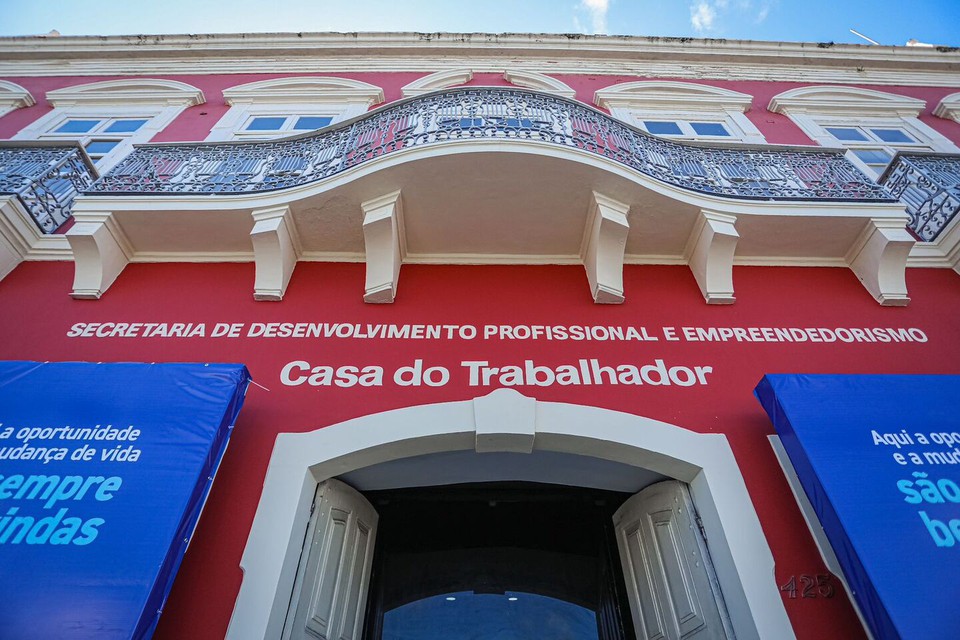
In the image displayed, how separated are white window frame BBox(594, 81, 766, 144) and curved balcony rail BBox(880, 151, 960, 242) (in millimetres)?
2146

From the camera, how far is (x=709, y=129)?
27.9 ft

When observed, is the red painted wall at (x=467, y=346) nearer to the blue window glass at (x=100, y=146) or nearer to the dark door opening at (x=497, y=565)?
the dark door opening at (x=497, y=565)

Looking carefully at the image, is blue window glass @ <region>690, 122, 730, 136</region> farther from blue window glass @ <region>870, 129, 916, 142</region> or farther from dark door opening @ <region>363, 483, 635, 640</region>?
dark door opening @ <region>363, 483, 635, 640</region>

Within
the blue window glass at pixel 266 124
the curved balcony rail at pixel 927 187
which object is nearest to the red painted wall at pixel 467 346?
the curved balcony rail at pixel 927 187

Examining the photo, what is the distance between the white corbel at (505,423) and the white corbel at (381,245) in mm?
1566

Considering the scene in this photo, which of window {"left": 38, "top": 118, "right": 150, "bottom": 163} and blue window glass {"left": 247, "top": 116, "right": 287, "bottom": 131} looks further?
blue window glass {"left": 247, "top": 116, "right": 287, "bottom": 131}

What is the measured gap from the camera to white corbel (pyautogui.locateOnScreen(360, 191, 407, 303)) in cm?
521

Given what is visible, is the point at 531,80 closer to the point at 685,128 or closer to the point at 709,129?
the point at 685,128

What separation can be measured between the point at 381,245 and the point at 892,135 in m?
8.31

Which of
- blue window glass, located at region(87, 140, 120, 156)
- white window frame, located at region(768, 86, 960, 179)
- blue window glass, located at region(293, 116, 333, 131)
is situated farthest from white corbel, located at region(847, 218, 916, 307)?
blue window glass, located at region(87, 140, 120, 156)

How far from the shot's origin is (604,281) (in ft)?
17.4

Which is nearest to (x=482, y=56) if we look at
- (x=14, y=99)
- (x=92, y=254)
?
(x=92, y=254)

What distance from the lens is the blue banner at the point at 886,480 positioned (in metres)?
3.00

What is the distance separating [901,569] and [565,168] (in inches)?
149
